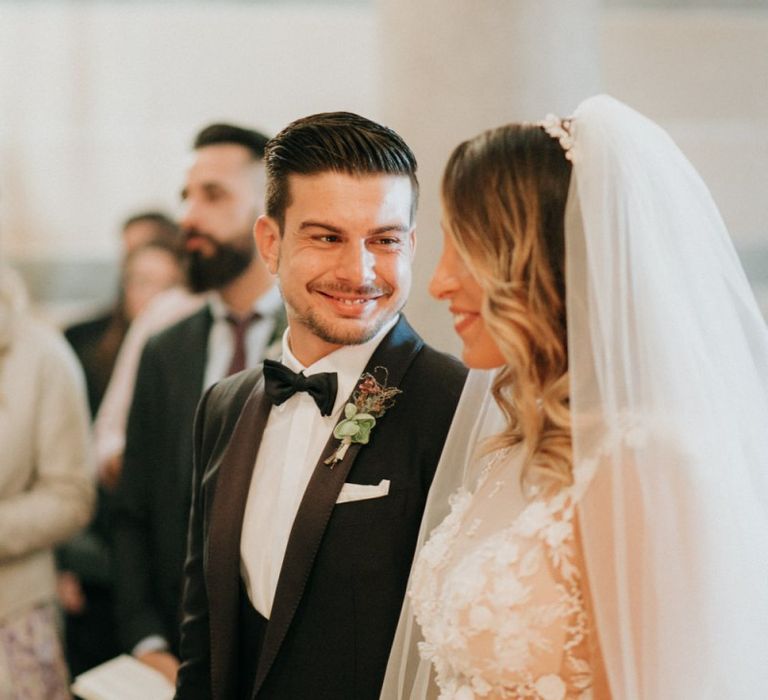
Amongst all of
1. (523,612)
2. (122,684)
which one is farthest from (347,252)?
(122,684)

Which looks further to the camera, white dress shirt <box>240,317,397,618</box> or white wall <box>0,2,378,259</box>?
white wall <box>0,2,378,259</box>

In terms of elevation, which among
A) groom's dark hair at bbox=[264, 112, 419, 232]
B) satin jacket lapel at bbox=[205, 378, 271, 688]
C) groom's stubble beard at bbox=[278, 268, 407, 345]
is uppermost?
groom's dark hair at bbox=[264, 112, 419, 232]

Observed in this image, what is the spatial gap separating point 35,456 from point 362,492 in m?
1.78

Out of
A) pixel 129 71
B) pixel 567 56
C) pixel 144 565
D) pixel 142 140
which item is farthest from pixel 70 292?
pixel 567 56

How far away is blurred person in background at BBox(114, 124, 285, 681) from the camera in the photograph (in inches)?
121

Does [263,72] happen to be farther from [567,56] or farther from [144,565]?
[144,565]

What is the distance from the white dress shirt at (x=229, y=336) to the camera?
312 cm

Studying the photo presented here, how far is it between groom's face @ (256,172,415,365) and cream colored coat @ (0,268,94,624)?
5.16 ft

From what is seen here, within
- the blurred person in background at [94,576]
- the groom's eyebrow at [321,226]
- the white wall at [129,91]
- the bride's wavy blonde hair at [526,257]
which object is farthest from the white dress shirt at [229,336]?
the white wall at [129,91]

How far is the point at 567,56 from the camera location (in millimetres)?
3191

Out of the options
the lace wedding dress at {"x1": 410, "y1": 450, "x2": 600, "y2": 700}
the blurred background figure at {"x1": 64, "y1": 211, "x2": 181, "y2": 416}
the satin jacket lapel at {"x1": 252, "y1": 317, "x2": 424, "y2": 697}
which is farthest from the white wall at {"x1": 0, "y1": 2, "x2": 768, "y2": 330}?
the lace wedding dress at {"x1": 410, "y1": 450, "x2": 600, "y2": 700}

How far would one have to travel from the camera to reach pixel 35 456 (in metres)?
3.30

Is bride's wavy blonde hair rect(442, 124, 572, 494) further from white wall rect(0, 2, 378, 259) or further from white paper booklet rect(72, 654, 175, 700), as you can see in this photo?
white wall rect(0, 2, 378, 259)

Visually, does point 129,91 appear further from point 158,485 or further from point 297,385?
point 297,385
